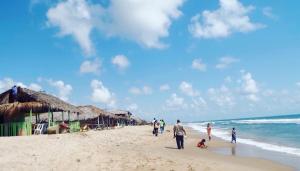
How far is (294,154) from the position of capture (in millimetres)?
16641

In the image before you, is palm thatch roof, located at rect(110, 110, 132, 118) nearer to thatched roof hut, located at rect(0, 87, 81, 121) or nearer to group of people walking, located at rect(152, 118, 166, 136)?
group of people walking, located at rect(152, 118, 166, 136)

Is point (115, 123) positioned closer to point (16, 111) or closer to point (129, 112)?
point (129, 112)

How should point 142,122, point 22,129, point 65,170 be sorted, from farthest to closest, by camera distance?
point 142,122, point 22,129, point 65,170

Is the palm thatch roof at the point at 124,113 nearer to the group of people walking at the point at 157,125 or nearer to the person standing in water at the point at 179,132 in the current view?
the group of people walking at the point at 157,125

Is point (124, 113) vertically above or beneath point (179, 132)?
above

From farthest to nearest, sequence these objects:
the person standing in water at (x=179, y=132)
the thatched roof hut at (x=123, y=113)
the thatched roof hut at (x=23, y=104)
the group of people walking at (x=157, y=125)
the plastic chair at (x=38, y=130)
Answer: the thatched roof hut at (x=123, y=113)
the group of people walking at (x=157, y=125)
the plastic chair at (x=38, y=130)
the thatched roof hut at (x=23, y=104)
the person standing in water at (x=179, y=132)

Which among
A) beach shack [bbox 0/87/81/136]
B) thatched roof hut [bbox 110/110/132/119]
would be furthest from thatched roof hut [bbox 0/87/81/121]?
thatched roof hut [bbox 110/110/132/119]

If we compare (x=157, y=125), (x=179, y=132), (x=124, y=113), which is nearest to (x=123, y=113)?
(x=124, y=113)

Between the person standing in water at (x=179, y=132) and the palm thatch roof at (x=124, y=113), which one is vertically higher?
the palm thatch roof at (x=124, y=113)

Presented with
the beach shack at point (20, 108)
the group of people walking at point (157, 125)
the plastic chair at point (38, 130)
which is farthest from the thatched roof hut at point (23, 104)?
the group of people walking at point (157, 125)

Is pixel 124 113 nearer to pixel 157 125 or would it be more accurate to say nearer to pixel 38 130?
pixel 157 125

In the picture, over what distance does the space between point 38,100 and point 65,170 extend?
13.7 m

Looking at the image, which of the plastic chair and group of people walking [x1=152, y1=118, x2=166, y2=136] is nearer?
the plastic chair

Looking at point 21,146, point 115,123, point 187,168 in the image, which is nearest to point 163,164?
point 187,168
